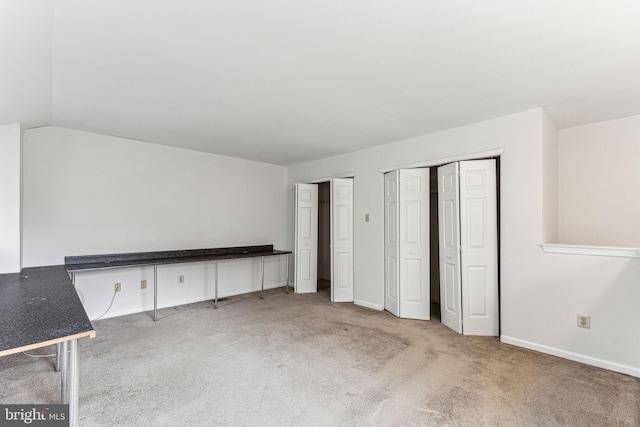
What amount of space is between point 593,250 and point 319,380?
2.62 metres

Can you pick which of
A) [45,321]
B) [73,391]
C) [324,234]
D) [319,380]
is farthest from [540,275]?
[324,234]

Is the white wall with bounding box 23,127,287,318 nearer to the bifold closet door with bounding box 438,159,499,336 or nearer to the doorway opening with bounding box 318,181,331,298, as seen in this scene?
the doorway opening with bounding box 318,181,331,298

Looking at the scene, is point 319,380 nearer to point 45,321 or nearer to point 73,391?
point 73,391

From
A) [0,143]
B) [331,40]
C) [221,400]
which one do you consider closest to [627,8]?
[331,40]

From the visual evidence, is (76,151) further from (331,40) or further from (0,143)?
(331,40)

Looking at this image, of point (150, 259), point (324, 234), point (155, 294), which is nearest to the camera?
point (155, 294)

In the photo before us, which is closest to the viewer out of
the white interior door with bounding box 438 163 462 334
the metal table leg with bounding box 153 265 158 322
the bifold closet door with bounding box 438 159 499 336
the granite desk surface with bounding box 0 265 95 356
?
the granite desk surface with bounding box 0 265 95 356

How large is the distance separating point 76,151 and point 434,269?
17.1ft

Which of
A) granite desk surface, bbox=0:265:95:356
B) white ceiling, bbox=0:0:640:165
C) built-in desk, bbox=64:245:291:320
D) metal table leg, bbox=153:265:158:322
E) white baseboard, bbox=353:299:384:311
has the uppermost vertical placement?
white ceiling, bbox=0:0:640:165

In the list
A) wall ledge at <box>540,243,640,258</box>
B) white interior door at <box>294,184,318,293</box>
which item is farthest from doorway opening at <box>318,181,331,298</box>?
wall ledge at <box>540,243,640,258</box>

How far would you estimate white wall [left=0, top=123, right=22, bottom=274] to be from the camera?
108 inches

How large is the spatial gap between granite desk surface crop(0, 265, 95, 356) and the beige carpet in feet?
2.38

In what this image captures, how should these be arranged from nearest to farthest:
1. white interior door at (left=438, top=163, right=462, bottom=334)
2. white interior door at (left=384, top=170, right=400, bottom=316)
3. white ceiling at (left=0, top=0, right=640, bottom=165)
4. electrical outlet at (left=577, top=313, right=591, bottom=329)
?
1. white ceiling at (left=0, top=0, right=640, bottom=165)
2. electrical outlet at (left=577, top=313, right=591, bottom=329)
3. white interior door at (left=438, top=163, right=462, bottom=334)
4. white interior door at (left=384, top=170, right=400, bottom=316)

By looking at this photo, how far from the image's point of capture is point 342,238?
4.77 m
